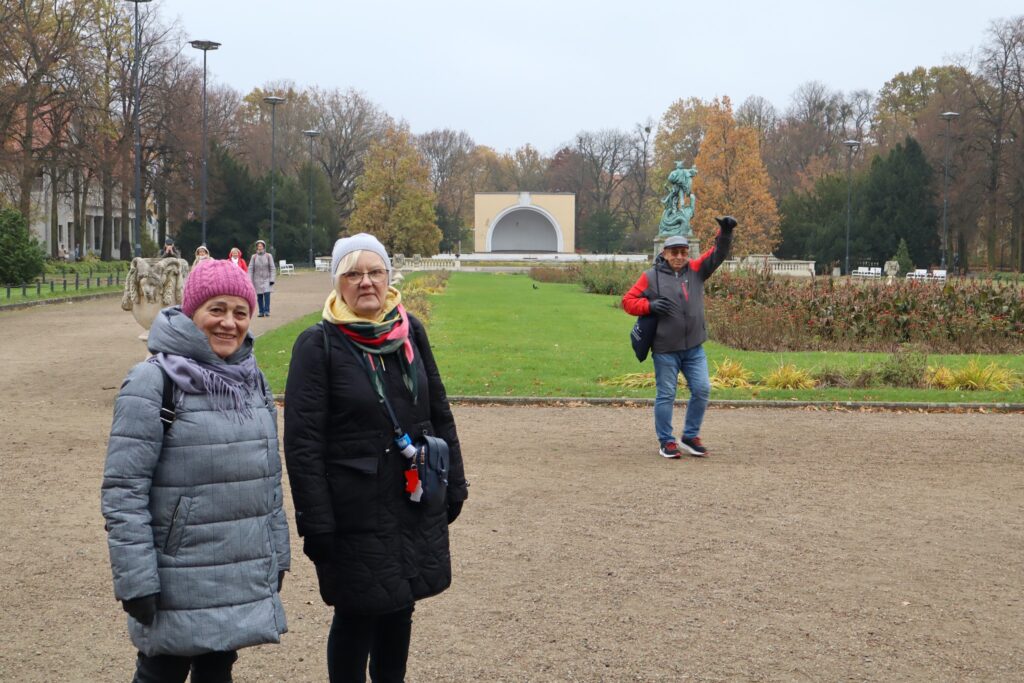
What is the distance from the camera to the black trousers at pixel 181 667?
10.5ft

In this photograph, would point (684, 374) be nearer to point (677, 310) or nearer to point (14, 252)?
point (677, 310)

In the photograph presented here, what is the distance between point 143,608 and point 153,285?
9.85m

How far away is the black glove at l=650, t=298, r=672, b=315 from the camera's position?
8484 millimetres

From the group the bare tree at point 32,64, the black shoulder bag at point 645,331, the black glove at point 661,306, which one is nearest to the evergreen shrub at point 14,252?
the bare tree at point 32,64

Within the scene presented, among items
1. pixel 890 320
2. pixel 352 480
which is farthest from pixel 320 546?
pixel 890 320

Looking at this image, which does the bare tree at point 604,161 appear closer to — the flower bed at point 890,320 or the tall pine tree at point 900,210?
the tall pine tree at point 900,210

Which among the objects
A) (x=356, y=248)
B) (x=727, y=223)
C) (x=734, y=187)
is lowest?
(x=356, y=248)

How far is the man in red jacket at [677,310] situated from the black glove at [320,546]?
533 cm

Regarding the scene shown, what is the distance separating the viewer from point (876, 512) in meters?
7.06

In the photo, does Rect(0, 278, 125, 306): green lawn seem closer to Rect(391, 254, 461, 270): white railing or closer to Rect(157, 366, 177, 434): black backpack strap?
Rect(157, 366, 177, 434): black backpack strap

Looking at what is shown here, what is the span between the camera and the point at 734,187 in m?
61.2

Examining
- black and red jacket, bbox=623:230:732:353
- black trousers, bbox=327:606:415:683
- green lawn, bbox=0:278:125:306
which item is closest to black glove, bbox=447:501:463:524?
black trousers, bbox=327:606:415:683

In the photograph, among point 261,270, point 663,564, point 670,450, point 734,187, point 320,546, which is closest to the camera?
point 320,546

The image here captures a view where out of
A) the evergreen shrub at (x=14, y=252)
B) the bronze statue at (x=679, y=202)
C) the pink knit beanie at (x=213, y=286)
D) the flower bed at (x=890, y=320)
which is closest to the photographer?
the pink knit beanie at (x=213, y=286)
